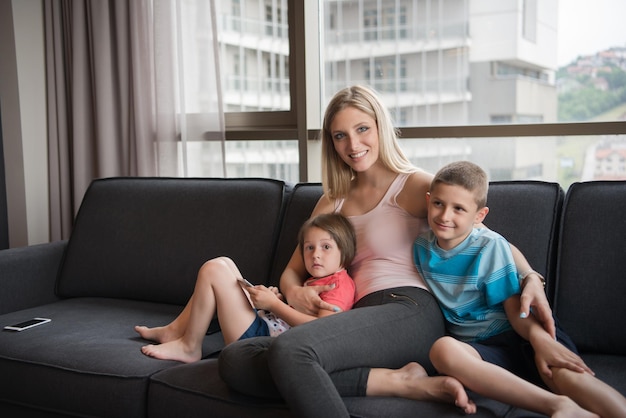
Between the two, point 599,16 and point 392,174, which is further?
point 599,16

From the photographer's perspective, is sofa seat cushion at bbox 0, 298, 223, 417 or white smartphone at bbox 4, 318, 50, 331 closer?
sofa seat cushion at bbox 0, 298, 223, 417

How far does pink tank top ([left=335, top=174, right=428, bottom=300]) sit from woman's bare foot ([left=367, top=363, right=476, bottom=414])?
1.10 feet

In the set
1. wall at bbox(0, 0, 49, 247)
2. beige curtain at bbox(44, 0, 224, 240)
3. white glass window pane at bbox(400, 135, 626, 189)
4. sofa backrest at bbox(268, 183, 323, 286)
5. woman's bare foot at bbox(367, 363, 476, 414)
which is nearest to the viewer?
woman's bare foot at bbox(367, 363, 476, 414)

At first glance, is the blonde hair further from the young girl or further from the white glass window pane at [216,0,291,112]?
the white glass window pane at [216,0,291,112]

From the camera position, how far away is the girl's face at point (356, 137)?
2203mm

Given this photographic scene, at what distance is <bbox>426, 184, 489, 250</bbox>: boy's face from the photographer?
76.7 inches

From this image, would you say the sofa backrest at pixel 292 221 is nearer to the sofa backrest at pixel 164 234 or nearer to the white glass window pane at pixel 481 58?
the sofa backrest at pixel 164 234

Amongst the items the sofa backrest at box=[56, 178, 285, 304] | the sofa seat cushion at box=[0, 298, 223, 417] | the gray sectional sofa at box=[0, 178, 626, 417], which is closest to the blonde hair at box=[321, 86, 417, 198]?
the gray sectional sofa at box=[0, 178, 626, 417]

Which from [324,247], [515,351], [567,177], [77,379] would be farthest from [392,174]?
[77,379]

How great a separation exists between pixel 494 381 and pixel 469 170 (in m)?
0.59

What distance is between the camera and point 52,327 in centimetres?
245

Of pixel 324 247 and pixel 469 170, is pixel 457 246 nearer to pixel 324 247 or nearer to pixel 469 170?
pixel 469 170

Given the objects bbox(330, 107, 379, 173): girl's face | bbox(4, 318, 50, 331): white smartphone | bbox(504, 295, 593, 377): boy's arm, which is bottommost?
bbox(4, 318, 50, 331): white smartphone

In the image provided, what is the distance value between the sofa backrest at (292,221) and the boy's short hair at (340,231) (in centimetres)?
31
